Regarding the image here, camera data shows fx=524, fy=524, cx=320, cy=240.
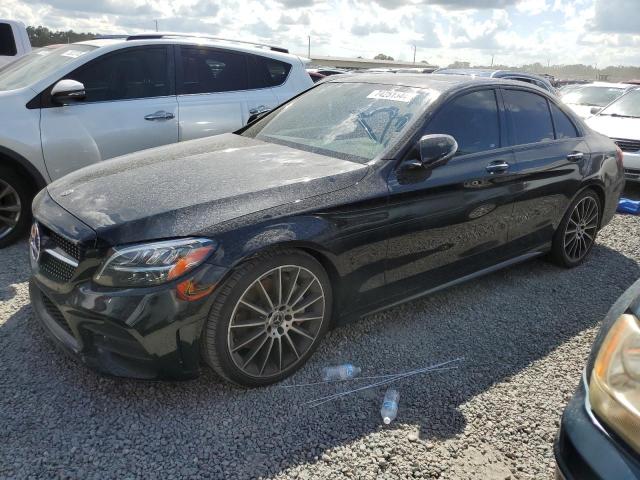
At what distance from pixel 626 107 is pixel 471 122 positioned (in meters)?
6.80

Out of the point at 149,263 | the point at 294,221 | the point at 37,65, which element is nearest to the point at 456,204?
the point at 294,221

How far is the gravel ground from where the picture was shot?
7.72 feet

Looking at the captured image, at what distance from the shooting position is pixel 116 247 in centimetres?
246

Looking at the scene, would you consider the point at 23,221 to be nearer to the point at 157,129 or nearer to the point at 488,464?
the point at 157,129

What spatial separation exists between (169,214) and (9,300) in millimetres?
1869

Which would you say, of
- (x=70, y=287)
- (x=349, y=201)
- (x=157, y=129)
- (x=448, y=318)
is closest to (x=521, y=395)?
(x=448, y=318)

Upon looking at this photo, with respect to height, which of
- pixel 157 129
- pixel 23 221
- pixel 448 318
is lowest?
pixel 448 318

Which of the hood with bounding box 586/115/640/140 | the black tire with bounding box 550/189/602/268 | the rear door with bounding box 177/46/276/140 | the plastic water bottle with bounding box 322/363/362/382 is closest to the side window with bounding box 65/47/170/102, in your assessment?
the rear door with bounding box 177/46/276/140

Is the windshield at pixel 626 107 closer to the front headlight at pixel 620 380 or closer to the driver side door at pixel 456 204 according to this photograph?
the driver side door at pixel 456 204

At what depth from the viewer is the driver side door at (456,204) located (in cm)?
318

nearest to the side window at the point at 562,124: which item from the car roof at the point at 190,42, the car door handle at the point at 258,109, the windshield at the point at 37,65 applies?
the car door handle at the point at 258,109

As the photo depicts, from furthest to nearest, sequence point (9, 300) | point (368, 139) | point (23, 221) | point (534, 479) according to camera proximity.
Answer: point (23, 221), point (9, 300), point (368, 139), point (534, 479)

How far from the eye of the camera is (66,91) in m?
4.50

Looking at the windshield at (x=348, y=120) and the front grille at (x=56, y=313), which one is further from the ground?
the windshield at (x=348, y=120)
